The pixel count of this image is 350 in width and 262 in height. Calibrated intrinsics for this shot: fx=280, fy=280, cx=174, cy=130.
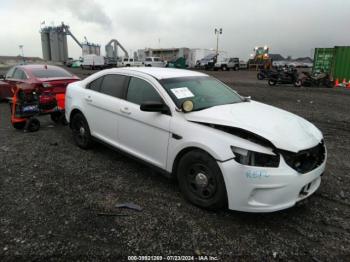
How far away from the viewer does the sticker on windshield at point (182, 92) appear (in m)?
3.66

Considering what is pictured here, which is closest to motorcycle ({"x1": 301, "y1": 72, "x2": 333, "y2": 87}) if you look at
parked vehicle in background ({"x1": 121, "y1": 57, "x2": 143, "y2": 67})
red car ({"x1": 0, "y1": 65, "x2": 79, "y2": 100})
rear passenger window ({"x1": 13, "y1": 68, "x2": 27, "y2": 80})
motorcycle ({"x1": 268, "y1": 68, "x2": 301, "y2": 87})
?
motorcycle ({"x1": 268, "y1": 68, "x2": 301, "y2": 87})

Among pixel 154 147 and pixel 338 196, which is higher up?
pixel 154 147

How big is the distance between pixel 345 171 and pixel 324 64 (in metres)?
20.9

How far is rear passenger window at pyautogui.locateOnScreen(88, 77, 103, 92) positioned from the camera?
484 cm

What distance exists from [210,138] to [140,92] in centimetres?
146

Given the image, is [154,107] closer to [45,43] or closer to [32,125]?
[32,125]

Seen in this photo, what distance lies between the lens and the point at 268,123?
10.4 feet

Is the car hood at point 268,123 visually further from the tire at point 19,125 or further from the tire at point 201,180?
the tire at point 19,125

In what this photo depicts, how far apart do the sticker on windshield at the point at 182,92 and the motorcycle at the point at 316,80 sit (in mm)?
17137

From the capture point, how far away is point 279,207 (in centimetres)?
285

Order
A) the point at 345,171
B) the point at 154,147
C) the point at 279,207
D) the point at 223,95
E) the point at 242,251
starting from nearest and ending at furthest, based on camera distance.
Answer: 1. the point at 242,251
2. the point at 279,207
3. the point at 154,147
4. the point at 223,95
5. the point at 345,171

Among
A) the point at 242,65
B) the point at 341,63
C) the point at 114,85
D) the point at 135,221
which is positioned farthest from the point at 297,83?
the point at 242,65

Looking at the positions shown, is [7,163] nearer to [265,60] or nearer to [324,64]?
[324,64]

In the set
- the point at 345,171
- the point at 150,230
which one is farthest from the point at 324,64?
the point at 150,230
